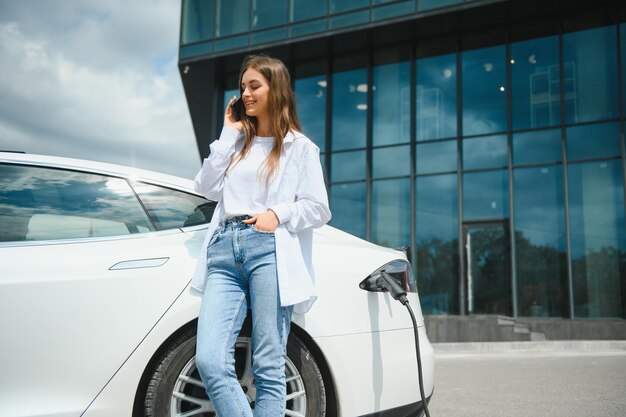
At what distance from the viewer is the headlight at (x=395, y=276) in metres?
2.55

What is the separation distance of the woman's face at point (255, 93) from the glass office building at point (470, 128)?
11.8m

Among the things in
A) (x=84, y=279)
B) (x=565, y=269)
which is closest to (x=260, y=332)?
(x=84, y=279)

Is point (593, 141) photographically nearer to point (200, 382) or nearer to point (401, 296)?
point (401, 296)

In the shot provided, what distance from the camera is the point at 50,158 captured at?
2.81 metres

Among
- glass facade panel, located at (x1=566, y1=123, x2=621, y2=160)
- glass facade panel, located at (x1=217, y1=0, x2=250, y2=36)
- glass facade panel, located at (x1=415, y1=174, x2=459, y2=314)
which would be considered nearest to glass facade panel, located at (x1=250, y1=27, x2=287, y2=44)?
glass facade panel, located at (x1=217, y1=0, x2=250, y2=36)

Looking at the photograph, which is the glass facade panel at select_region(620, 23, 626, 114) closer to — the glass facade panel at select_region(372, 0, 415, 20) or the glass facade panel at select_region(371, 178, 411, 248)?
the glass facade panel at select_region(372, 0, 415, 20)

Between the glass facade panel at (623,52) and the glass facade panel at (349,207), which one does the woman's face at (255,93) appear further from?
the glass facade panel at (623,52)

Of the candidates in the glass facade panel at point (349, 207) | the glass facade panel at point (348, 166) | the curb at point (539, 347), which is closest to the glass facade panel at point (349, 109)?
the glass facade panel at point (348, 166)

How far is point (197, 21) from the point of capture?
16.0 meters

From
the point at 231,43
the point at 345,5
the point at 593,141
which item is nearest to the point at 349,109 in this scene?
the point at 345,5

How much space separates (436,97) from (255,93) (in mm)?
12896

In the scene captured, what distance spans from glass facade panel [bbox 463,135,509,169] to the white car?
1171cm

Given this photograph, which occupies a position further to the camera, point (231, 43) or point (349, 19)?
point (231, 43)

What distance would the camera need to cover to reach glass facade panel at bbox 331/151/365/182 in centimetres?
1505
